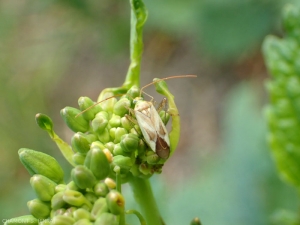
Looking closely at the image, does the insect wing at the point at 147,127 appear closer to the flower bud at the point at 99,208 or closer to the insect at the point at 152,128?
the insect at the point at 152,128

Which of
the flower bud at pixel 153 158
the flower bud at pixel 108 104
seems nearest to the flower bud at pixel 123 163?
the flower bud at pixel 153 158

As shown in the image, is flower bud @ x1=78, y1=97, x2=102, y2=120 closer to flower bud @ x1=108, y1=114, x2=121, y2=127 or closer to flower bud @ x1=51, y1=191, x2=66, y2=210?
flower bud @ x1=108, y1=114, x2=121, y2=127

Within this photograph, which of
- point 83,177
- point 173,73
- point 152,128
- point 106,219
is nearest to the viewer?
point 106,219

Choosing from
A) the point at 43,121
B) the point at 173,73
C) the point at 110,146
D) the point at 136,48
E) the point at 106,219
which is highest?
the point at 173,73

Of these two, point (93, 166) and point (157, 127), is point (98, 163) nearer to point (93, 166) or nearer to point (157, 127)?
point (93, 166)

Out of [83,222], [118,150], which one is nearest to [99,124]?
[118,150]

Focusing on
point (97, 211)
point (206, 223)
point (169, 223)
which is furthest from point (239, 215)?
point (97, 211)

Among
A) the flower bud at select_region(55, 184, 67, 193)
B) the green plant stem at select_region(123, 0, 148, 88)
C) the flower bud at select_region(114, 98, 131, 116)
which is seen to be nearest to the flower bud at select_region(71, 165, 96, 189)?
the flower bud at select_region(55, 184, 67, 193)
